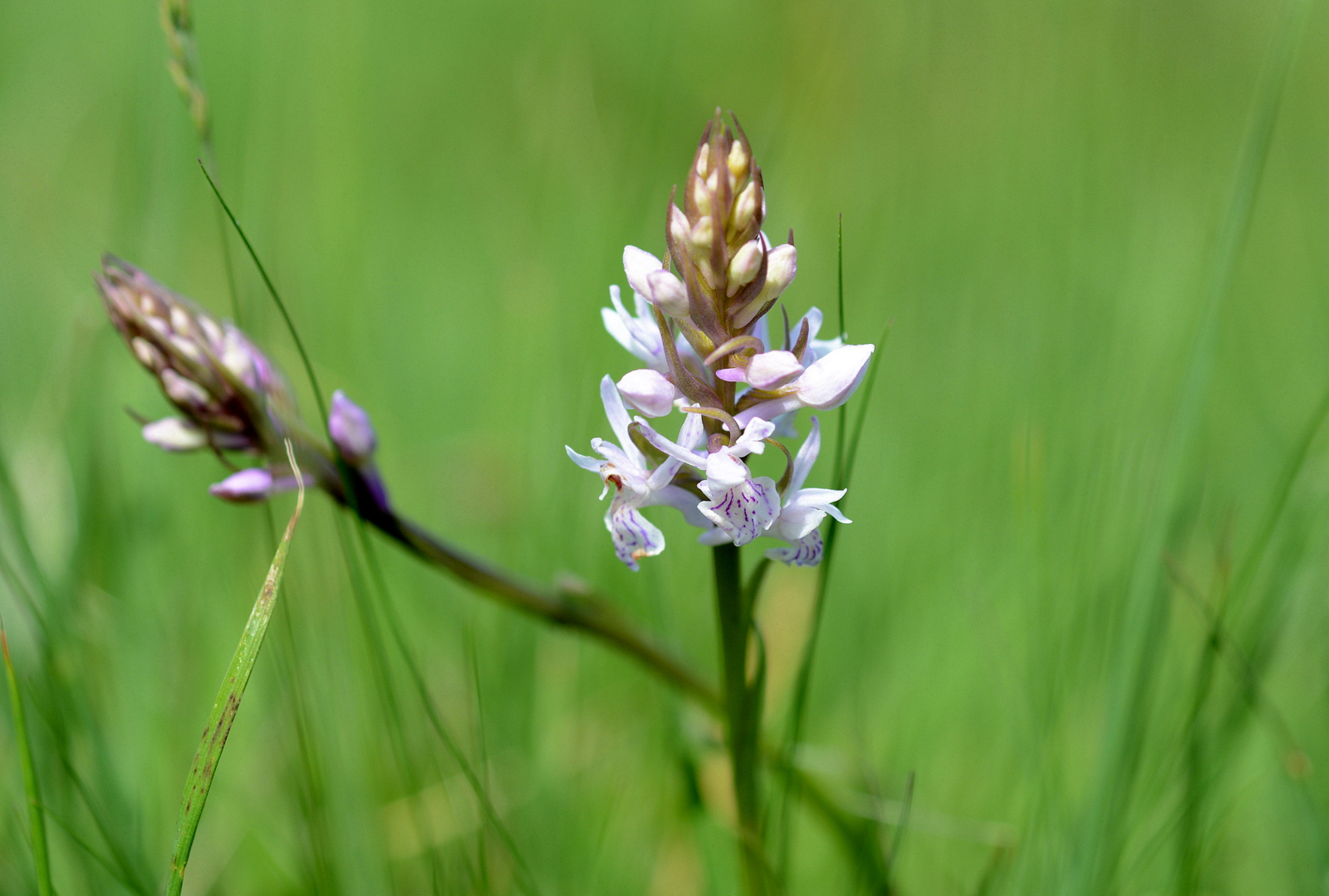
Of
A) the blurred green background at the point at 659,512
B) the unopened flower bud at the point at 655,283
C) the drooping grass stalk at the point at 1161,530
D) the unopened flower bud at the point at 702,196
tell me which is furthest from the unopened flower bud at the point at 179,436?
the drooping grass stalk at the point at 1161,530

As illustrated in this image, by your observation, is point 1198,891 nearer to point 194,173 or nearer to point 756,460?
point 756,460

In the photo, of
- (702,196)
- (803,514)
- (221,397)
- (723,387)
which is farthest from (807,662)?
(221,397)

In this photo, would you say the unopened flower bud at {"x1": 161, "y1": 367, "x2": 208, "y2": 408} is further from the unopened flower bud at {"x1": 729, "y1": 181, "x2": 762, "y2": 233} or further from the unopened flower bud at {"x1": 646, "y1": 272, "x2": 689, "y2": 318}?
the unopened flower bud at {"x1": 729, "y1": 181, "x2": 762, "y2": 233}

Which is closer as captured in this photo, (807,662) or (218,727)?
Result: (218,727)

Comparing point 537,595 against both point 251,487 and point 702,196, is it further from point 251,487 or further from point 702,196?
point 702,196

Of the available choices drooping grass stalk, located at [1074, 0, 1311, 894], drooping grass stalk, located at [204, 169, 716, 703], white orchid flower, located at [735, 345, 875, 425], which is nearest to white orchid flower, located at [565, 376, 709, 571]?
white orchid flower, located at [735, 345, 875, 425]

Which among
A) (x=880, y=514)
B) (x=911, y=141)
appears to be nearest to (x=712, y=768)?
(x=880, y=514)
